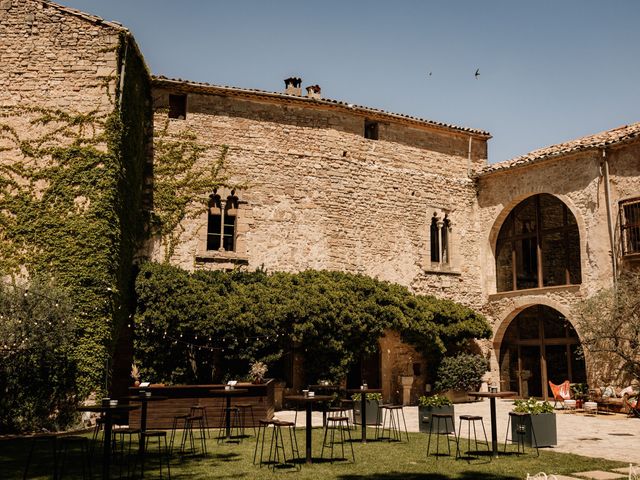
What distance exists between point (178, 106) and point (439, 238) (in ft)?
28.0

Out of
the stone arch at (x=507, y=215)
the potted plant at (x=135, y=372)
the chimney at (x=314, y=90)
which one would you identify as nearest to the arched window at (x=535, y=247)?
the stone arch at (x=507, y=215)

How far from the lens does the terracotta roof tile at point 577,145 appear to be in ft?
53.6

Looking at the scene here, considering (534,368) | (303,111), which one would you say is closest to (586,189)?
(534,368)

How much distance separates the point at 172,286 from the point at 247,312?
70.3 inches

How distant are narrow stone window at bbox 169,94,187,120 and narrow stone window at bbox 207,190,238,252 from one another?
2290 mm

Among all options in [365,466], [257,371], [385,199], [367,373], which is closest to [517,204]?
[385,199]

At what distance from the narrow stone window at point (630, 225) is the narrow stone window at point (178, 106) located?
11.5 m

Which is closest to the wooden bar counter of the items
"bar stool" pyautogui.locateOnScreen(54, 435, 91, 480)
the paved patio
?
the paved patio

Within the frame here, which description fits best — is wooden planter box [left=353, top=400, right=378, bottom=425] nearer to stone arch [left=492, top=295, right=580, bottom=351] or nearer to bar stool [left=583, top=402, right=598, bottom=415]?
bar stool [left=583, top=402, right=598, bottom=415]

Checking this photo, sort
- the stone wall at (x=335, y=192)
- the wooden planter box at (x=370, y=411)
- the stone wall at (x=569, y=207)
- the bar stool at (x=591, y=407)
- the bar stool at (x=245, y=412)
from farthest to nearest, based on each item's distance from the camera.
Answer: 1. the stone wall at (x=335, y=192)
2. the stone wall at (x=569, y=207)
3. the bar stool at (x=591, y=407)
4. the bar stool at (x=245, y=412)
5. the wooden planter box at (x=370, y=411)

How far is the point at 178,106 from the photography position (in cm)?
1680

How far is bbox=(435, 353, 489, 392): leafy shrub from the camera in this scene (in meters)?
17.4

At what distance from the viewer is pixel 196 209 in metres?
16.2

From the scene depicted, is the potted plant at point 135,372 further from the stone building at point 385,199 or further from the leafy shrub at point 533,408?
the leafy shrub at point 533,408
